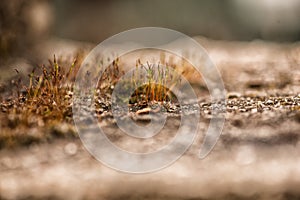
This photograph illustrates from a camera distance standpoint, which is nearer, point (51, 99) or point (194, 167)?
point (194, 167)

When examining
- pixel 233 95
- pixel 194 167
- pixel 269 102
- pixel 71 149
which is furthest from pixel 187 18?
pixel 194 167

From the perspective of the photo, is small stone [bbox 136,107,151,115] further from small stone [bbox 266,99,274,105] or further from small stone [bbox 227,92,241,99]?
small stone [bbox 266,99,274,105]

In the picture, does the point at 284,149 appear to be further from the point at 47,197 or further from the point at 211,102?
the point at 47,197

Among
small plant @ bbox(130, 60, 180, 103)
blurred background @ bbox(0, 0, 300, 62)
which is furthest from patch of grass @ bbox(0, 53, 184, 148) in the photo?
Result: blurred background @ bbox(0, 0, 300, 62)

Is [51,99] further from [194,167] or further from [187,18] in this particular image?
[187,18]

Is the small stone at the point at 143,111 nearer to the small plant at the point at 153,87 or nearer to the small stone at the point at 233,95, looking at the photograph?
the small plant at the point at 153,87

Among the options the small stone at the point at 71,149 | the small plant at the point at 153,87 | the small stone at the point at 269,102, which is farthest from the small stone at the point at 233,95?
the small stone at the point at 71,149

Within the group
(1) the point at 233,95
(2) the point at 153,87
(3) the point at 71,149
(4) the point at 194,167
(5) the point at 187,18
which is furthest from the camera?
(5) the point at 187,18
